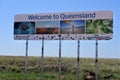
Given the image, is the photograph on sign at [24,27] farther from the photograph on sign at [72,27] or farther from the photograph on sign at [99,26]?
the photograph on sign at [99,26]

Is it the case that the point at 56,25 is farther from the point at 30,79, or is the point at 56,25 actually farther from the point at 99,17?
the point at 30,79

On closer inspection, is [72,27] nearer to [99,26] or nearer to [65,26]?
[65,26]

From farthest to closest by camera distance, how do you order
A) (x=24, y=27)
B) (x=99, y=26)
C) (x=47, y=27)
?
(x=24, y=27) → (x=47, y=27) → (x=99, y=26)

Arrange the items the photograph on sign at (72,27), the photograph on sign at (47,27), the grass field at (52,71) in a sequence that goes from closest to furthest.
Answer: the photograph on sign at (72,27) < the photograph on sign at (47,27) < the grass field at (52,71)

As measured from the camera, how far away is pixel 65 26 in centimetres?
2112

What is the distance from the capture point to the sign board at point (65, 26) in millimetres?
20094

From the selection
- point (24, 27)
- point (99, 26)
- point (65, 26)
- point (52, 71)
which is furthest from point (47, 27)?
point (52, 71)

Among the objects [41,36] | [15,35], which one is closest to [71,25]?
[41,36]

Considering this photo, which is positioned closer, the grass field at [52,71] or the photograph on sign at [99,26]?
the photograph on sign at [99,26]

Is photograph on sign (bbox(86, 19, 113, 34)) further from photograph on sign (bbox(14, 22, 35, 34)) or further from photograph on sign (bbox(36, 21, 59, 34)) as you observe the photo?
photograph on sign (bbox(14, 22, 35, 34))

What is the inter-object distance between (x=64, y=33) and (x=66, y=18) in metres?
0.77

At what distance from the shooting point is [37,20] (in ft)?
72.6

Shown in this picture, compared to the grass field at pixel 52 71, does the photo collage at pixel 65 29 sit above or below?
above

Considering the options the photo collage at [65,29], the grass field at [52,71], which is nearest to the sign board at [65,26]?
the photo collage at [65,29]
